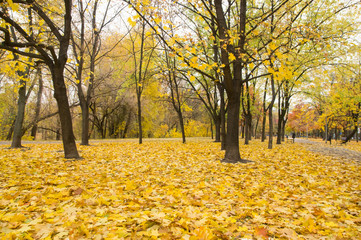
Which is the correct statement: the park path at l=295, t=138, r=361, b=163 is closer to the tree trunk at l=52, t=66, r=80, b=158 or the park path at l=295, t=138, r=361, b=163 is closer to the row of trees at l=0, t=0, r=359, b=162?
the row of trees at l=0, t=0, r=359, b=162

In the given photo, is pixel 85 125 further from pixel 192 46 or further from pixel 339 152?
pixel 339 152

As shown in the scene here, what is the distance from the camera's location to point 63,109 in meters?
7.15

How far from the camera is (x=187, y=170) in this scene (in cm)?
598

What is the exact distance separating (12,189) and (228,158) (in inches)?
245

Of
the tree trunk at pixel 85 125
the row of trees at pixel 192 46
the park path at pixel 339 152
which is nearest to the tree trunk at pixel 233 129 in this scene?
the row of trees at pixel 192 46

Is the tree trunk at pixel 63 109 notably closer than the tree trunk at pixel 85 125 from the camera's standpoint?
Yes

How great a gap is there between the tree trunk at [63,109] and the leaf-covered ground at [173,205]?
1.75 meters

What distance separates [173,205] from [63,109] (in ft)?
19.2

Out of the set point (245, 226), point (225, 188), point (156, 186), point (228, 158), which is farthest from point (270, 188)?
point (228, 158)

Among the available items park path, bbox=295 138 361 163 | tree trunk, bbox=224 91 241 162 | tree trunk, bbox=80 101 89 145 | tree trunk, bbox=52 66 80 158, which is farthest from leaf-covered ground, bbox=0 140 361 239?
tree trunk, bbox=80 101 89 145

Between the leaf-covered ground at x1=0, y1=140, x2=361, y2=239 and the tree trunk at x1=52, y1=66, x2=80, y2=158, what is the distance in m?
1.75

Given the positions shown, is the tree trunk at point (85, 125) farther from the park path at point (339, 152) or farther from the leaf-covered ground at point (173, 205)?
the park path at point (339, 152)

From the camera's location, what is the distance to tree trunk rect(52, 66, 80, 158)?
23.0ft

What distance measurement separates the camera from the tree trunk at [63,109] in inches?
276
